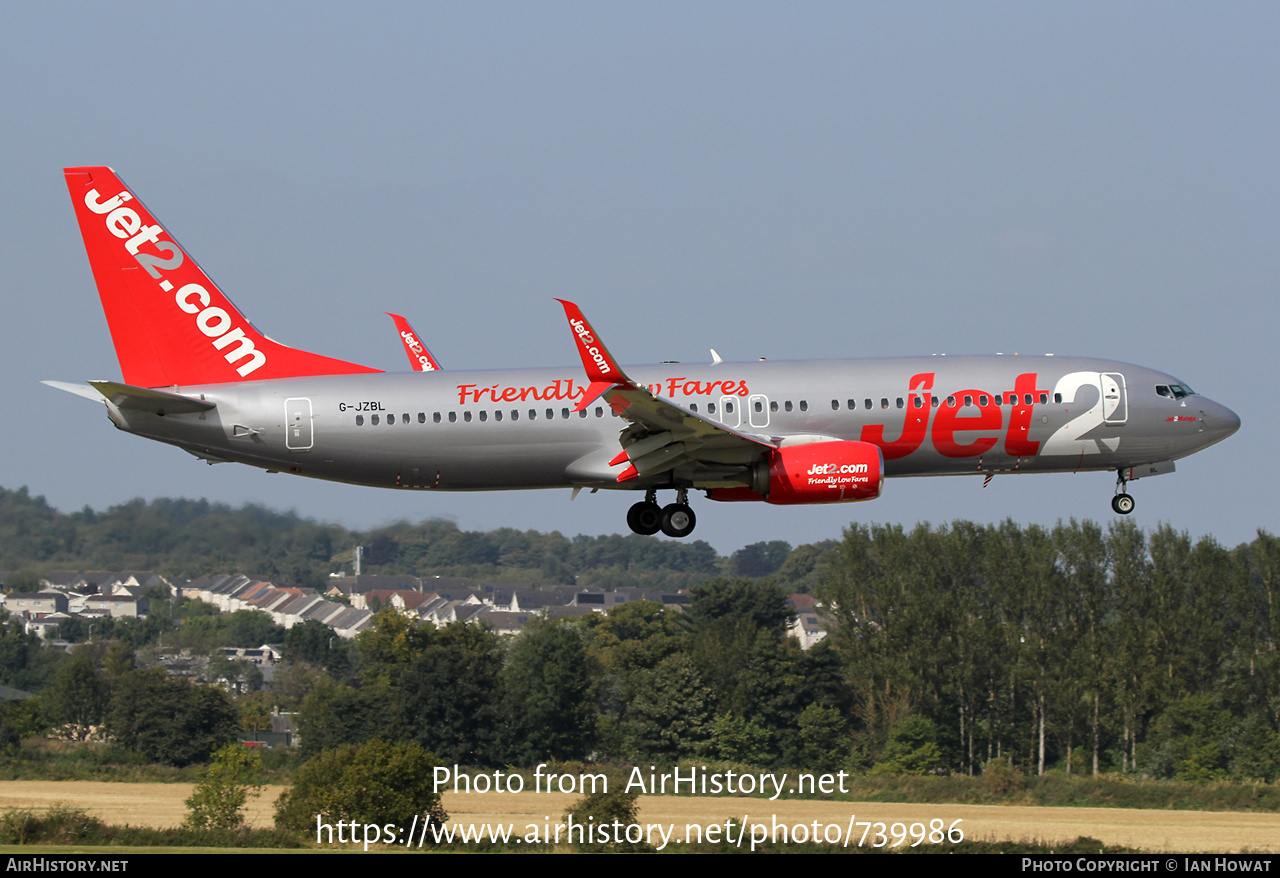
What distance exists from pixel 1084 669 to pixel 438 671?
3729 cm

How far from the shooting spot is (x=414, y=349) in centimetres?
4328

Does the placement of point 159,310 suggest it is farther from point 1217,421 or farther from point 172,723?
point 172,723

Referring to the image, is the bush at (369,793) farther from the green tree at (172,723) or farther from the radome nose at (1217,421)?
the radome nose at (1217,421)

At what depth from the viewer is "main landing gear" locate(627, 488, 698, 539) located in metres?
37.9

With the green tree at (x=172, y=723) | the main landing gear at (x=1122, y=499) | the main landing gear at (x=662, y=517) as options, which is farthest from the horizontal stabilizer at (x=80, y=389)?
the green tree at (x=172, y=723)

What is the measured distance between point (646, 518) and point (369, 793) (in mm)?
21383

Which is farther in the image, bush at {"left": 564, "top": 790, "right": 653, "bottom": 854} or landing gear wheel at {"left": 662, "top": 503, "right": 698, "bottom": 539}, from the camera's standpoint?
bush at {"left": 564, "top": 790, "right": 653, "bottom": 854}

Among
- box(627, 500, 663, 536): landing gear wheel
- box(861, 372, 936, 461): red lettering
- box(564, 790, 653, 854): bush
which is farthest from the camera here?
box(564, 790, 653, 854): bush

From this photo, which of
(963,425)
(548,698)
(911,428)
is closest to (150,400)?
(911,428)

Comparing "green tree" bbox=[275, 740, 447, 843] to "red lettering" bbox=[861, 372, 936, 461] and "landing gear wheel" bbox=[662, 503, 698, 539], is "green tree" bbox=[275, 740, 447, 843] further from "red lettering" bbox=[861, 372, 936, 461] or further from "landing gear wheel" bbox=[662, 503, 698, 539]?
"red lettering" bbox=[861, 372, 936, 461]

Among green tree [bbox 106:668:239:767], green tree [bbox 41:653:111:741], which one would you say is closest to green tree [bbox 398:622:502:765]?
green tree [bbox 106:668:239:767]

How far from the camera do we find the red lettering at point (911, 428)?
121 feet

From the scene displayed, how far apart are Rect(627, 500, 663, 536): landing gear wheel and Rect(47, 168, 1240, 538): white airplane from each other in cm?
4

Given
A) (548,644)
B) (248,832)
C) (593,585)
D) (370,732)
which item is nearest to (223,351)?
(248,832)
